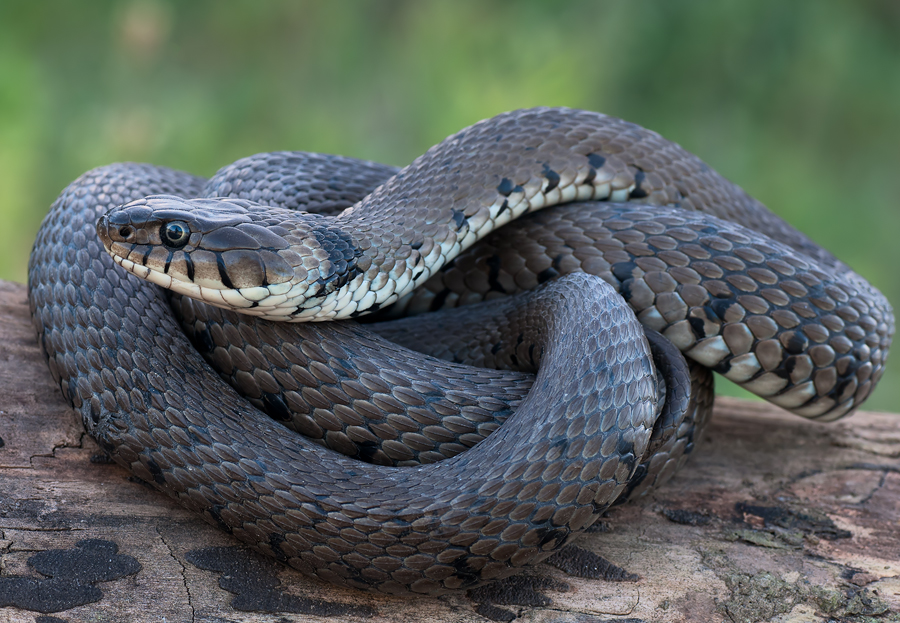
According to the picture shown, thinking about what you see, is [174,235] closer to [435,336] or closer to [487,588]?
[435,336]

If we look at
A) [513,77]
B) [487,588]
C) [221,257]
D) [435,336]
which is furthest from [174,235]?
[513,77]

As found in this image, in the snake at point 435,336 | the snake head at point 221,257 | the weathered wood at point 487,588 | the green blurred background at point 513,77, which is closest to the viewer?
the snake at point 435,336

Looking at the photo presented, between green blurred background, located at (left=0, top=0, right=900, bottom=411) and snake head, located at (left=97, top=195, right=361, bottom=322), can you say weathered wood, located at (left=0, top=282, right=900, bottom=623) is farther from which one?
green blurred background, located at (left=0, top=0, right=900, bottom=411)

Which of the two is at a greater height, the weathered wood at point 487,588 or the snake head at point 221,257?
the snake head at point 221,257

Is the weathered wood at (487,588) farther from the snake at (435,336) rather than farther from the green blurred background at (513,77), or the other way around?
the green blurred background at (513,77)

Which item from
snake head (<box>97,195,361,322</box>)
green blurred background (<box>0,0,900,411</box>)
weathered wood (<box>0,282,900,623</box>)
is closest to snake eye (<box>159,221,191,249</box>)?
snake head (<box>97,195,361,322</box>)

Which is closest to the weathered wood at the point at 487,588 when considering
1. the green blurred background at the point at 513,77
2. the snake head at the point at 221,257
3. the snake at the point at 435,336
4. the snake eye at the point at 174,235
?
the snake at the point at 435,336

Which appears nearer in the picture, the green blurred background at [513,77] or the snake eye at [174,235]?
the snake eye at [174,235]
